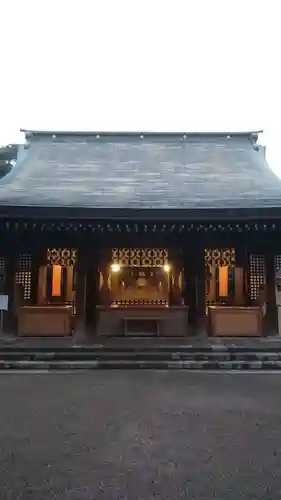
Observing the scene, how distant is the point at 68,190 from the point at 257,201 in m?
6.04

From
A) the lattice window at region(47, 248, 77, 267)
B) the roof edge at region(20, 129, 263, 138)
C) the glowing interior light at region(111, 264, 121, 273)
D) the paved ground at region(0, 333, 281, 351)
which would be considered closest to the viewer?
the paved ground at region(0, 333, 281, 351)

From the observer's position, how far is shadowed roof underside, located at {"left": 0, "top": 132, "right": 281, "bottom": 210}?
11.2 m

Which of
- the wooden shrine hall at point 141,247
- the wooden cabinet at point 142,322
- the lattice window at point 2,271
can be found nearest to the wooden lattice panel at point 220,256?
the wooden shrine hall at point 141,247

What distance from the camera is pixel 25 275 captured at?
38.5ft

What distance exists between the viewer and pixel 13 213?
10.1 m

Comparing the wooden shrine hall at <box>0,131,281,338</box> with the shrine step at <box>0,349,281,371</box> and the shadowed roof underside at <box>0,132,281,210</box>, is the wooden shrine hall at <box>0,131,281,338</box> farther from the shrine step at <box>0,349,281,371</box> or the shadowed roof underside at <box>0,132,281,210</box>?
the shrine step at <box>0,349,281,371</box>

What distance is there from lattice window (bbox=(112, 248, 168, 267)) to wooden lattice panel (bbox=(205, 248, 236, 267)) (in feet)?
4.40

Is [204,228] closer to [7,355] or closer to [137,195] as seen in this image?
[137,195]

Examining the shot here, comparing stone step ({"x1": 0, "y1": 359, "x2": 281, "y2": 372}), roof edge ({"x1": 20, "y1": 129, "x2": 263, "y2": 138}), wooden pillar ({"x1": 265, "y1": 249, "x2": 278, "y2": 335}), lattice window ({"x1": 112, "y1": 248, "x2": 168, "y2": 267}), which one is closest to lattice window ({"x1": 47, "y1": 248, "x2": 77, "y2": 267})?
lattice window ({"x1": 112, "y1": 248, "x2": 168, "y2": 267})

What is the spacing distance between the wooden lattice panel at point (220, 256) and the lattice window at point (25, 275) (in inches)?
220

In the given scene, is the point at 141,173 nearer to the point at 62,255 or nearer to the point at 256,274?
the point at 62,255

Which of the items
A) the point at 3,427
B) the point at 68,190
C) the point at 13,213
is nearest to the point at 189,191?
the point at 68,190

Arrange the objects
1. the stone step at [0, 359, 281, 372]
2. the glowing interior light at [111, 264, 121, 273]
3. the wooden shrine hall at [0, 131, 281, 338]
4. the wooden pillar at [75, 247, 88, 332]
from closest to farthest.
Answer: the stone step at [0, 359, 281, 372], the wooden shrine hall at [0, 131, 281, 338], the wooden pillar at [75, 247, 88, 332], the glowing interior light at [111, 264, 121, 273]

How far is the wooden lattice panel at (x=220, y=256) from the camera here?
11570 mm
